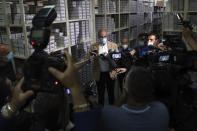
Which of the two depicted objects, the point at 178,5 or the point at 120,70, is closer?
the point at 120,70

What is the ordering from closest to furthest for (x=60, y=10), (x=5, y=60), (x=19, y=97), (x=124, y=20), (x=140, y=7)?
1. (x=19, y=97)
2. (x=5, y=60)
3. (x=60, y=10)
4. (x=124, y=20)
5. (x=140, y=7)

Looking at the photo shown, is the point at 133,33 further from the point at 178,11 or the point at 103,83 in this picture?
the point at 103,83

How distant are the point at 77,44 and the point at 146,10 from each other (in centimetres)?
396

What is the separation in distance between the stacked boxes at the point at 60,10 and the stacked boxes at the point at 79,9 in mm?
285

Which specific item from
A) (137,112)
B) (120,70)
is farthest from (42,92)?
(120,70)

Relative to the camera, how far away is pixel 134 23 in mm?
5316

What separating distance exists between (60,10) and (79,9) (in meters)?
0.48

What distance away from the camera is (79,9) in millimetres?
3150

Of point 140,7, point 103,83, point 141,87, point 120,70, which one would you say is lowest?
point 103,83

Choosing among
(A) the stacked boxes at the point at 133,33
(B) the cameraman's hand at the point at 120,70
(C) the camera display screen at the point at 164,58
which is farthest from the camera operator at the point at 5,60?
(A) the stacked boxes at the point at 133,33

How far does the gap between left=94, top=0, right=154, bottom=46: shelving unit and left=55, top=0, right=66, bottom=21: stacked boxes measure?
36.8 inches

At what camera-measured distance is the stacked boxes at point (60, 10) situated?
273 cm

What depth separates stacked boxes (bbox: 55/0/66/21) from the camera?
8.96ft

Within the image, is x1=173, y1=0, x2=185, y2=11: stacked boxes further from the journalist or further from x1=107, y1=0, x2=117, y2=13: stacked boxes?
the journalist
